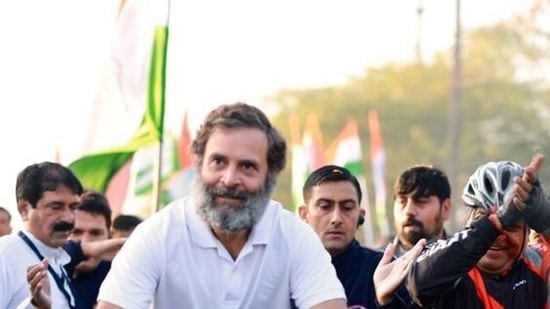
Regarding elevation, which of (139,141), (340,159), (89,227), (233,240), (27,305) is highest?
(340,159)

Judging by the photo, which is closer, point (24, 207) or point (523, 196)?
point (523, 196)

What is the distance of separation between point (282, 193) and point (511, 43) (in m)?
12.9

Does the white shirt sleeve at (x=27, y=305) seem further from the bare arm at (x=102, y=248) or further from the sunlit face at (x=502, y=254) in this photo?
the sunlit face at (x=502, y=254)

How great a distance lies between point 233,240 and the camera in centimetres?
727

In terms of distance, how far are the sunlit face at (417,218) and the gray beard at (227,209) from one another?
441 cm

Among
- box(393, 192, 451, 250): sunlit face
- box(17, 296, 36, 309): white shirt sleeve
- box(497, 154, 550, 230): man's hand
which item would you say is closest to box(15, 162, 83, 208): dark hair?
box(17, 296, 36, 309): white shirt sleeve

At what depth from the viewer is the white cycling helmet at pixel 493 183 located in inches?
313

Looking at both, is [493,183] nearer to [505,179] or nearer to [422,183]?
[505,179]

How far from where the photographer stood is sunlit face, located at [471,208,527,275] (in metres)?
8.05

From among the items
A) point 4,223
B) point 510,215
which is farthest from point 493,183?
point 4,223

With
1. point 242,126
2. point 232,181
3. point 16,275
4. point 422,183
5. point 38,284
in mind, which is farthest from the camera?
point 422,183

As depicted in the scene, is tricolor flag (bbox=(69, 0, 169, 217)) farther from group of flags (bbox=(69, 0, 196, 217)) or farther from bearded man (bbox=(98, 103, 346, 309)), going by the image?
bearded man (bbox=(98, 103, 346, 309))

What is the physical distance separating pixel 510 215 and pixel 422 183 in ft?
13.6

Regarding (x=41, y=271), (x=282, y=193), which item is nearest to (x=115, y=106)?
(x=41, y=271)
